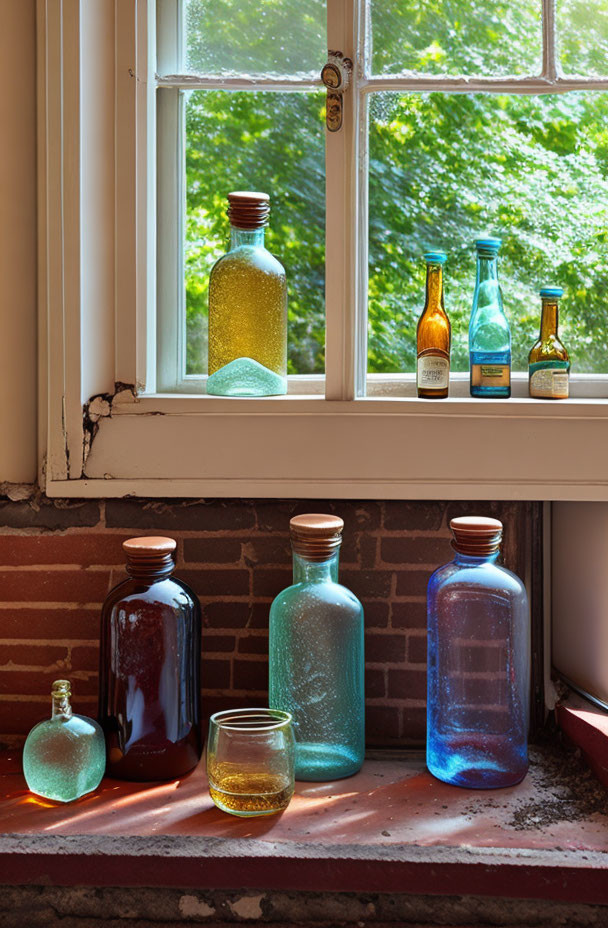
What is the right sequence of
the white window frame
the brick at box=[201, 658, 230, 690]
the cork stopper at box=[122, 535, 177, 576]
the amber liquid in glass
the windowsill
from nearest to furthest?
the windowsill < the amber liquid in glass < the cork stopper at box=[122, 535, 177, 576] < the white window frame < the brick at box=[201, 658, 230, 690]

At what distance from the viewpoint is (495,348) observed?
5.50ft

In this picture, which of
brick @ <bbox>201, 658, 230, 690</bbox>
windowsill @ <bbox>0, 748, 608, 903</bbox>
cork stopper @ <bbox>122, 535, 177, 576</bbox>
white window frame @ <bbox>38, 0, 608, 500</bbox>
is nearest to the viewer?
windowsill @ <bbox>0, 748, 608, 903</bbox>

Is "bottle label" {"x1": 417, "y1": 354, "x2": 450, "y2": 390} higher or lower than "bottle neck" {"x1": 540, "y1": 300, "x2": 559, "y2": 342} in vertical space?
lower

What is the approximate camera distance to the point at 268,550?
165 centimetres

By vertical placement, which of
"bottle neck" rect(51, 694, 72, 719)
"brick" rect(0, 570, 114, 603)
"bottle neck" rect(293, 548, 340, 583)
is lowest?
"bottle neck" rect(51, 694, 72, 719)

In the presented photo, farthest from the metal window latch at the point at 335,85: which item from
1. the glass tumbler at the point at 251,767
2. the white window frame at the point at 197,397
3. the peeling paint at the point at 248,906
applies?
the peeling paint at the point at 248,906

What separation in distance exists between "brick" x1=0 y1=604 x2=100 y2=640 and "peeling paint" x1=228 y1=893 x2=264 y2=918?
0.56 m

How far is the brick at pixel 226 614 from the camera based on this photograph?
1.66 meters

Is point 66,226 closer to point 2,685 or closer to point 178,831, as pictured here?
point 2,685

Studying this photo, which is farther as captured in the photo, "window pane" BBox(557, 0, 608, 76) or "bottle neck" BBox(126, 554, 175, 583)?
"window pane" BBox(557, 0, 608, 76)

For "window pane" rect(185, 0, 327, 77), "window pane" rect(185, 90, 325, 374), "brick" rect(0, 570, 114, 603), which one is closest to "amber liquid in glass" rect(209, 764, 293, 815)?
"brick" rect(0, 570, 114, 603)

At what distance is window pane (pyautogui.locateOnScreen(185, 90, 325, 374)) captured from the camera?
1695mm

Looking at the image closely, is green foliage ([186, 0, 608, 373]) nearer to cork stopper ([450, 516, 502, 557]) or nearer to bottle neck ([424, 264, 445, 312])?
bottle neck ([424, 264, 445, 312])

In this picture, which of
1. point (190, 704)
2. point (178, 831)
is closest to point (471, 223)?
point (190, 704)
